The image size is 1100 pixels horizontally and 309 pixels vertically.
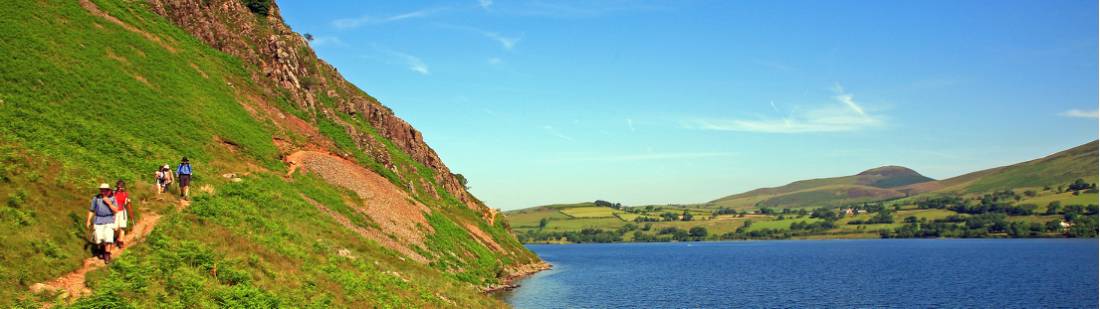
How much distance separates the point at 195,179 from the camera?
1761 inches

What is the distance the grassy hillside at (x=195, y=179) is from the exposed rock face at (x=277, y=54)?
134cm

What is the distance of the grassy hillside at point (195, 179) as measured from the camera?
27.1 metres

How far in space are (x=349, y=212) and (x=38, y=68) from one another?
25384 millimetres

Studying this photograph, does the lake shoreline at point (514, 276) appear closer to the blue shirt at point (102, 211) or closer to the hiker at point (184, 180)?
the hiker at point (184, 180)

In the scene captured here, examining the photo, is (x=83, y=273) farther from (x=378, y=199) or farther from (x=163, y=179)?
(x=378, y=199)

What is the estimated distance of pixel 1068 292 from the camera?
88.9 m

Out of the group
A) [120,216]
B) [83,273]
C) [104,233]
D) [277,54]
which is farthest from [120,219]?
[277,54]

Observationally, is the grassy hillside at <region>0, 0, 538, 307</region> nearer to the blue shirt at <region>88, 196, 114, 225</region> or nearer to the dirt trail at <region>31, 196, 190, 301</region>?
the dirt trail at <region>31, 196, 190, 301</region>

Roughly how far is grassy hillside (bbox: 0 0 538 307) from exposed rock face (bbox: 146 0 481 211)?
134cm

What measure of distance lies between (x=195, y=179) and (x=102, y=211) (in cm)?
1802

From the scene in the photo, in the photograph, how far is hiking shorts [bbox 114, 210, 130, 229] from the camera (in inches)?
1119

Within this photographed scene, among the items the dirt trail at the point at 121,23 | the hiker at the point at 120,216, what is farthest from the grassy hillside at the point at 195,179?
the hiker at the point at 120,216

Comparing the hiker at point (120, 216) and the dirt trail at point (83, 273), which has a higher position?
the hiker at point (120, 216)

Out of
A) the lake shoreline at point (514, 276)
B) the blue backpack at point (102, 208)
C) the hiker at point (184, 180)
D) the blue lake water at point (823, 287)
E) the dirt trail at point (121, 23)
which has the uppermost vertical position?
the dirt trail at point (121, 23)
